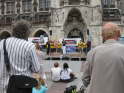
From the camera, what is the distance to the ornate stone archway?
43.0 meters

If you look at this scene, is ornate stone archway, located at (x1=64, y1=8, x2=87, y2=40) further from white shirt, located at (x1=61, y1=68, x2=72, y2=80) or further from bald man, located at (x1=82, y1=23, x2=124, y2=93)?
bald man, located at (x1=82, y1=23, x2=124, y2=93)

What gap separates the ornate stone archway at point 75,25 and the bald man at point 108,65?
124 ft

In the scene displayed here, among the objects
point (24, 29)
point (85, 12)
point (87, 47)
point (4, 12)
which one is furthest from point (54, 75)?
point (4, 12)

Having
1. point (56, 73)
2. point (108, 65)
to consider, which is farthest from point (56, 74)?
point (108, 65)

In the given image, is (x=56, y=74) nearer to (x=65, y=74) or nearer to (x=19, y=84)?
(x=65, y=74)

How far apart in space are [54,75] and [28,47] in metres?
11.6

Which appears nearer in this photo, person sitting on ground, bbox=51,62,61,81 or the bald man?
the bald man

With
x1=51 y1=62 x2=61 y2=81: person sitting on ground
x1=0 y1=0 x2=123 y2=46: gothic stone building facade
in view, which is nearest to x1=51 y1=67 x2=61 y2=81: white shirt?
x1=51 y1=62 x2=61 y2=81: person sitting on ground

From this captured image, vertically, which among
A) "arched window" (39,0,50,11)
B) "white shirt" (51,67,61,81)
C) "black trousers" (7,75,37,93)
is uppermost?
"arched window" (39,0,50,11)

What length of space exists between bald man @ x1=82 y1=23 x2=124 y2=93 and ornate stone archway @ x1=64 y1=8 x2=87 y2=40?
37944mm

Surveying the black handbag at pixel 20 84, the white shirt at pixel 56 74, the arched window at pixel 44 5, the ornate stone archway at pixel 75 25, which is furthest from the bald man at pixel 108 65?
the arched window at pixel 44 5

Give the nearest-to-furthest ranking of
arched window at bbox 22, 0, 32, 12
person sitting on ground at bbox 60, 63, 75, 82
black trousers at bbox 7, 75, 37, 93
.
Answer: black trousers at bbox 7, 75, 37, 93, person sitting on ground at bbox 60, 63, 75, 82, arched window at bbox 22, 0, 32, 12

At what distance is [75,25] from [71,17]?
106 cm

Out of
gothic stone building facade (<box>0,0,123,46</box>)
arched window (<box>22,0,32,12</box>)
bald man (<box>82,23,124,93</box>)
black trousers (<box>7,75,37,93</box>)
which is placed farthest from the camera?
arched window (<box>22,0,32,12</box>)
